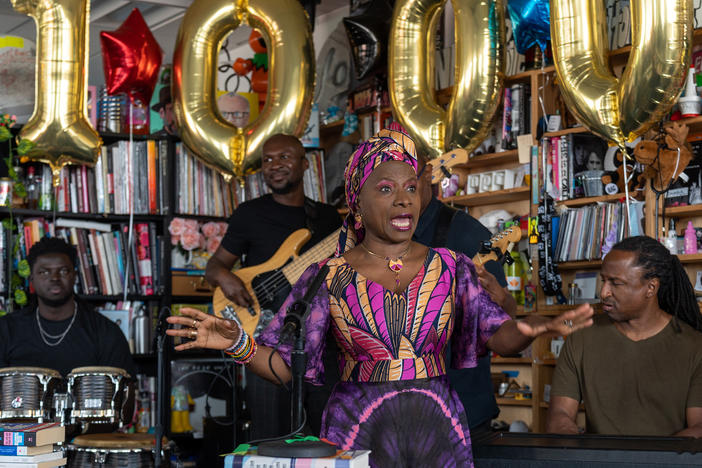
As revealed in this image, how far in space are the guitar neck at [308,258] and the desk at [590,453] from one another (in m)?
1.88

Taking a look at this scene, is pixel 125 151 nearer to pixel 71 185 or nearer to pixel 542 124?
pixel 71 185

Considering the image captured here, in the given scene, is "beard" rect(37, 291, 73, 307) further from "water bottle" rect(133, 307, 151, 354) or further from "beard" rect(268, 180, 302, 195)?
"beard" rect(268, 180, 302, 195)

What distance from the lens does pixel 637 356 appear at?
3074mm

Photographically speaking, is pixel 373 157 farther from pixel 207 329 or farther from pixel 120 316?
pixel 120 316

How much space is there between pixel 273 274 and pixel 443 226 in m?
1.36

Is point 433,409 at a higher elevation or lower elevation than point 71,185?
lower

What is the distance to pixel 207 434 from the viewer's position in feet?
15.8

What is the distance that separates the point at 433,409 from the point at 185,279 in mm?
3441

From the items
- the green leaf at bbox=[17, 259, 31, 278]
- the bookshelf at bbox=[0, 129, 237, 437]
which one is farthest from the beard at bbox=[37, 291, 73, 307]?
the bookshelf at bbox=[0, 129, 237, 437]

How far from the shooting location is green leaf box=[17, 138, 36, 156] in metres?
4.47

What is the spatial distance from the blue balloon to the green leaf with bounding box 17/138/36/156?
7.66ft

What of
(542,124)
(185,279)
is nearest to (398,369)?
(542,124)

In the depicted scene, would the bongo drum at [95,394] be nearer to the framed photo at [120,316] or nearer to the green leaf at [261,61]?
the framed photo at [120,316]

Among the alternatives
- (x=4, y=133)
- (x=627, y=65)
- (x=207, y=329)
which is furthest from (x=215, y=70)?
(x=207, y=329)
